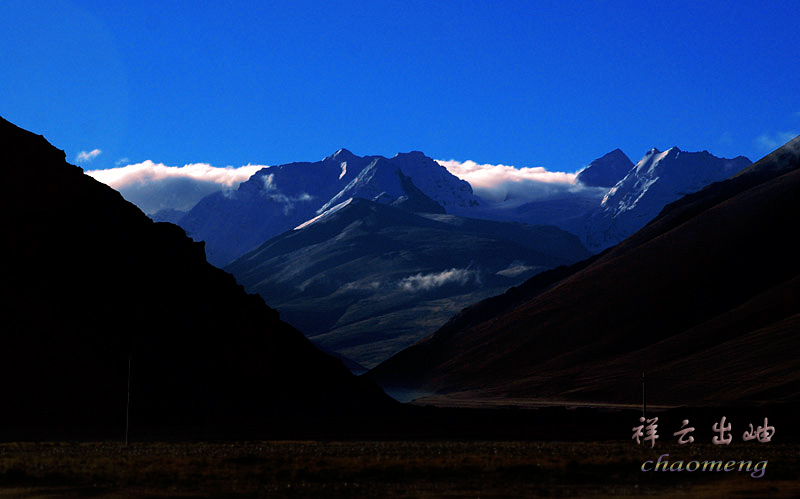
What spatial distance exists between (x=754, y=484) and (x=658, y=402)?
12575 cm

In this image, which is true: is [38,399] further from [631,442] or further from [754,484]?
[754,484]

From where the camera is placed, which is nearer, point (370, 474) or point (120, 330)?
point (370, 474)

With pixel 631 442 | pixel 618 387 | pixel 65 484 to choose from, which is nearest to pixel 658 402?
pixel 618 387

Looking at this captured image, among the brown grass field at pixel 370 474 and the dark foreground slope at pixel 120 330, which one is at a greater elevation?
the dark foreground slope at pixel 120 330

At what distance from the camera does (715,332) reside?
194000 millimetres

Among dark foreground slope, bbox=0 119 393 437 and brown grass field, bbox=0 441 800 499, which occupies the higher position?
dark foreground slope, bbox=0 119 393 437

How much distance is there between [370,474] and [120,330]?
55.8 meters

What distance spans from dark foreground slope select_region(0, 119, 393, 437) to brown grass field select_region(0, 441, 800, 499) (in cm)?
2563

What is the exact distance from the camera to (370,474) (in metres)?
49.2

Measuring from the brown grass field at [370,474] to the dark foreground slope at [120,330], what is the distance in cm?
2563

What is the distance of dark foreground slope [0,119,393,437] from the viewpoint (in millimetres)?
90688

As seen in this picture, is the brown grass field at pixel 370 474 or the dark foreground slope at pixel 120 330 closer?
the brown grass field at pixel 370 474

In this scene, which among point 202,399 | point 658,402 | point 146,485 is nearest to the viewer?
point 146,485

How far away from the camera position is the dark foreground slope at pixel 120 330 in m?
90.7
